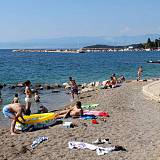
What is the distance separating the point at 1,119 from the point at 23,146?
8.09 meters

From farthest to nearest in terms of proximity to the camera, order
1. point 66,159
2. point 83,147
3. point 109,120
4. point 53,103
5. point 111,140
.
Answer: point 53,103, point 109,120, point 111,140, point 83,147, point 66,159

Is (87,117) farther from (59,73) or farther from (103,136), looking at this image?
(59,73)

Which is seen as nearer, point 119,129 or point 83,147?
point 83,147

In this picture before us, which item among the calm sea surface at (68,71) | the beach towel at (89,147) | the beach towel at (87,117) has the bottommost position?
the calm sea surface at (68,71)

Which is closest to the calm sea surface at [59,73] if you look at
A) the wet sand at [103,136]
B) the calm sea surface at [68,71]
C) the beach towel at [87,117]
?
the calm sea surface at [68,71]

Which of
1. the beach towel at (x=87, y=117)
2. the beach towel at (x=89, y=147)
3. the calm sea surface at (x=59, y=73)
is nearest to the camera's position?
the beach towel at (x=89, y=147)

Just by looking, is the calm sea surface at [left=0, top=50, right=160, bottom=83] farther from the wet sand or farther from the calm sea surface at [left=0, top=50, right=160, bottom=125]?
the wet sand

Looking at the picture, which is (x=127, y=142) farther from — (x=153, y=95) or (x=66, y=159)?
(x=153, y=95)

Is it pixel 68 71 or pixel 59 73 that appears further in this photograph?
pixel 68 71

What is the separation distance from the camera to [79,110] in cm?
1844

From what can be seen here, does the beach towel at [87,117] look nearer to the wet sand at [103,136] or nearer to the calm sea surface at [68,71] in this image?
the wet sand at [103,136]

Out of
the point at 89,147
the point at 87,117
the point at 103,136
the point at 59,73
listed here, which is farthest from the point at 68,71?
the point at 89,147

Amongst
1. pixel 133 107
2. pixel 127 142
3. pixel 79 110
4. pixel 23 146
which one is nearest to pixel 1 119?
pixel 79 110

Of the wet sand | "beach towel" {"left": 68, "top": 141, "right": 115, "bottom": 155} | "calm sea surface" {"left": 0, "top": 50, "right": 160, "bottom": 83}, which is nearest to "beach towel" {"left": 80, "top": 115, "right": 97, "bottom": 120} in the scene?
the wet sand
